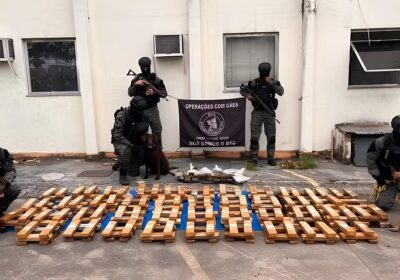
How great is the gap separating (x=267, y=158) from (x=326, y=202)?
260cm

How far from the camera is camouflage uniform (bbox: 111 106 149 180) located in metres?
6.85

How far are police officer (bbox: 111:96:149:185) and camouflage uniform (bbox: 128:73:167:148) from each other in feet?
2.01

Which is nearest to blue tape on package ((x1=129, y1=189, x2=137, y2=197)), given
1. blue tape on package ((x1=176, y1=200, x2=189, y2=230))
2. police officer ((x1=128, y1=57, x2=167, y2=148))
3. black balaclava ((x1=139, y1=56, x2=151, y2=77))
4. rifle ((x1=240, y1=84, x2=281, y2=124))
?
blue tape on package ((x1=176, y1=200, x2=189, y2=230))

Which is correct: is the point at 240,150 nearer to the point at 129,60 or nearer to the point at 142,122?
the point at 142,122

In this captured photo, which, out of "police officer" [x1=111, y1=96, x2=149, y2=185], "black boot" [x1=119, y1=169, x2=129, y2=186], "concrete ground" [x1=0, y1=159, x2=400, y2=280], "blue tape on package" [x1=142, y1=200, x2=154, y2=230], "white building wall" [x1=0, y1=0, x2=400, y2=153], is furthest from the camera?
"white building wall" [x1=0, y1=0, x2=400, y2=153]

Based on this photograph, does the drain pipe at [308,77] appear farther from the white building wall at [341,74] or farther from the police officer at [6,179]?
the police officer at [6,179]

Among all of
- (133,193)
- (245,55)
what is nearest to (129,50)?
(245,55)

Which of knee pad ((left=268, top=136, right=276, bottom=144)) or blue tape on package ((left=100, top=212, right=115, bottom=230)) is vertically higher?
knee pad ((left=268, top=136, right=276, bottom=144))

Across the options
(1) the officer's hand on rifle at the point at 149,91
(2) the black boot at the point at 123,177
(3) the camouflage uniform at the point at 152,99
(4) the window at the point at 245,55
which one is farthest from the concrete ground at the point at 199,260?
(4) the window at the point at 245,55

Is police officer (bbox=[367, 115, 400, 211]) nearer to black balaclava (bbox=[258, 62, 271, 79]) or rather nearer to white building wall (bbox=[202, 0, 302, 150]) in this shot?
black balaclava (bbox=[258, 62, 271, 79])

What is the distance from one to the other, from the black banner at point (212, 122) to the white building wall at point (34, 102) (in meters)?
2.49

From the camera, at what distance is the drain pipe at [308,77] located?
8.00 m

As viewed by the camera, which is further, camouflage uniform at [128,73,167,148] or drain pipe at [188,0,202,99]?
drain pipe at [188,0,202,99]

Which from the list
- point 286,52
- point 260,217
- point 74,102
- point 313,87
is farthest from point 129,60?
point 260,217
